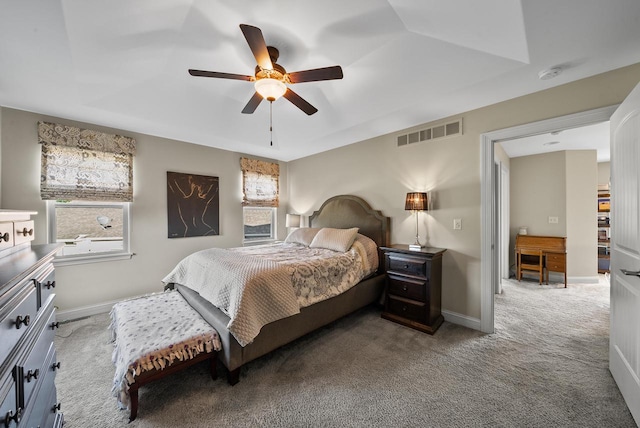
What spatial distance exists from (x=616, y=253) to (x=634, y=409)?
3.42 feet

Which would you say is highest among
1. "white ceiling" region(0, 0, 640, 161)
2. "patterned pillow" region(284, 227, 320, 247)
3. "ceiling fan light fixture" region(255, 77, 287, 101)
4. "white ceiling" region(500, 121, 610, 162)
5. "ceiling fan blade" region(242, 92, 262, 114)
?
"white ceiling" region(0, 0, 640, 161)

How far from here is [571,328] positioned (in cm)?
280

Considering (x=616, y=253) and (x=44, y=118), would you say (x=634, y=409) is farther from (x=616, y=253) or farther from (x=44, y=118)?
(x=44, y=118)

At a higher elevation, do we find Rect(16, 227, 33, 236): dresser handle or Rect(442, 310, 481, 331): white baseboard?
Rect(16, 227, 33, 236): dresser handle

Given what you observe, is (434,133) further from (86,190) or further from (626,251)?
(86,190)

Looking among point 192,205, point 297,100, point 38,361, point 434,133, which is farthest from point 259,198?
point 38,361

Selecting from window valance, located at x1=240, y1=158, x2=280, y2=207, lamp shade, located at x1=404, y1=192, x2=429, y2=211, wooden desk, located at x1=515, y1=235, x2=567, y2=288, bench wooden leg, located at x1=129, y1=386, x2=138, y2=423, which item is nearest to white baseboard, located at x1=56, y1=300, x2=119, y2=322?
bench wooden leg, located at x1=129, y1=386, x2=138, y2=423

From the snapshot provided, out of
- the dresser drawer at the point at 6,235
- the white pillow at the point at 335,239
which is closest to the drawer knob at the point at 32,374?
the dresser drawer at the point at 6,235

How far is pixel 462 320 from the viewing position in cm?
294

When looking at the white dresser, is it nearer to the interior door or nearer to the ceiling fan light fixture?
the ceiling fan light fixture

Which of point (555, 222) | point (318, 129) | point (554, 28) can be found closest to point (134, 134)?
point (318, 129)

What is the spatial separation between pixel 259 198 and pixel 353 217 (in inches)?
82.6

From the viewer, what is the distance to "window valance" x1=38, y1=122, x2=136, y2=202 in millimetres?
2996

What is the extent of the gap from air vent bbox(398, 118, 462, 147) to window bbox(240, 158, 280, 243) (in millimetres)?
2793
